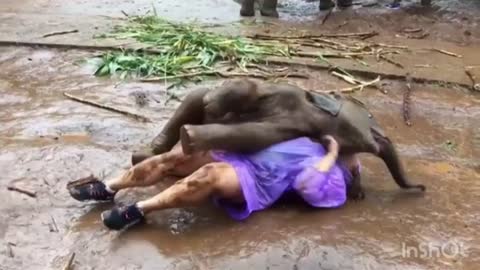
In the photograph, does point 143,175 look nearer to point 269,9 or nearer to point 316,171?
point 316,171

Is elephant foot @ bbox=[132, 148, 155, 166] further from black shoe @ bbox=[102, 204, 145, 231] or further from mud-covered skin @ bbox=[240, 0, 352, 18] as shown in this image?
mud-covered skin @ bbox=[240, 0, 352, 18]

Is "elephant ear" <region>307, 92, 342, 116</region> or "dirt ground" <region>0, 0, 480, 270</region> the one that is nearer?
"dirt ground" <region>0, 0, 480, 270</region>

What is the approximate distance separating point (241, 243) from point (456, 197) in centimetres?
128

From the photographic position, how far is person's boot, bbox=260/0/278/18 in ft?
28.6

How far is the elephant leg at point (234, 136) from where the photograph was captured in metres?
3.81

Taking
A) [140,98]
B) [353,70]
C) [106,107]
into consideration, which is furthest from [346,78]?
[106,107]

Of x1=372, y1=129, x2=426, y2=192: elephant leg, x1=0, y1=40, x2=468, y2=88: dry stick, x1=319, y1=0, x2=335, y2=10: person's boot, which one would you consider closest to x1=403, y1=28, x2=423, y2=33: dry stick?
x1=0, y1=40, x2=468, y2=88: dry stick

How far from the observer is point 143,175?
4.07m

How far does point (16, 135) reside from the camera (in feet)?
16.3

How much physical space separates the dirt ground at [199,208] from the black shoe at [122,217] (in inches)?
2.0

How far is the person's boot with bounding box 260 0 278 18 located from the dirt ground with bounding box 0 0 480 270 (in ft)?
8.30

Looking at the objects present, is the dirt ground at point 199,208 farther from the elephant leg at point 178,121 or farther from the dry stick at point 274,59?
the elephant leg at point 178,121

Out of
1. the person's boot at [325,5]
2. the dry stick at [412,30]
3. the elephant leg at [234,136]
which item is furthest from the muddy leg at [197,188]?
the person's boot at [325,5]

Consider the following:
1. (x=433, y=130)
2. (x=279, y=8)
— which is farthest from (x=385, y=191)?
(x=279, y=8)
